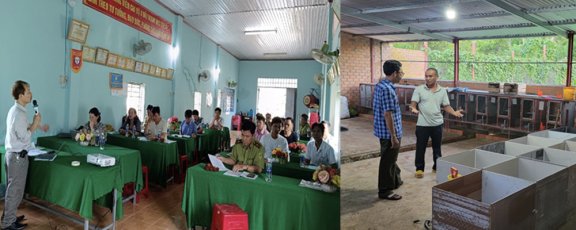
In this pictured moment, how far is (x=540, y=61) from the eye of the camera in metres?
1.40

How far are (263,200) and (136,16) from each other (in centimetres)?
256

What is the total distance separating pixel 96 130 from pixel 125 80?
94 centimetres

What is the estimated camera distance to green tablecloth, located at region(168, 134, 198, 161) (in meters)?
4.43

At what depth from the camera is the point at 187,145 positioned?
4.55 m

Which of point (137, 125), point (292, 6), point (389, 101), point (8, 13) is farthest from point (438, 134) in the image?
point (8, 13)

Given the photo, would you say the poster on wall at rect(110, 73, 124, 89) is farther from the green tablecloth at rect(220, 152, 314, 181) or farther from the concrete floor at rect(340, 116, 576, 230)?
the concrete floor at rect(340, 116, 576, 230)

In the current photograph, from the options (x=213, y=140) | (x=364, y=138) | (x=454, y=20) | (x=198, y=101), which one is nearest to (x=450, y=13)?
(x=454, y=20)

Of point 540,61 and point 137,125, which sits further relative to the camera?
point 137,125

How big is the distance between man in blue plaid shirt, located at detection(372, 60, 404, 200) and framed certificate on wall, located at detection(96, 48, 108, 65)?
3.46 meters

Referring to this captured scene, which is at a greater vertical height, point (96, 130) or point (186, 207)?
point (96, 130)

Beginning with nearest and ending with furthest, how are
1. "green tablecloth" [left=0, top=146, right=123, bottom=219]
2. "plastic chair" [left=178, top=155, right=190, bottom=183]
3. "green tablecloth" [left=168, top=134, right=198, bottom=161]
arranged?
"green tablecloth" [left=0, top=146, right=123, bottom=219] → "green tablecloth" [left=168, top=134, right=198, bottom=161] → "plastic chair" [left=178, top=155, right=190, bottom=183]

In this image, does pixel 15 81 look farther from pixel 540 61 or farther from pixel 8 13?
pixel 540 61

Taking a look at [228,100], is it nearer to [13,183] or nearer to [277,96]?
[277,96]

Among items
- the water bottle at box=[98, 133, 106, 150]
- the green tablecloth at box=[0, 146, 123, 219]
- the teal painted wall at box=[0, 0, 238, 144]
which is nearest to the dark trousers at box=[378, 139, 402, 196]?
the teal painted wall at box=[0, 0, 238, 144]
